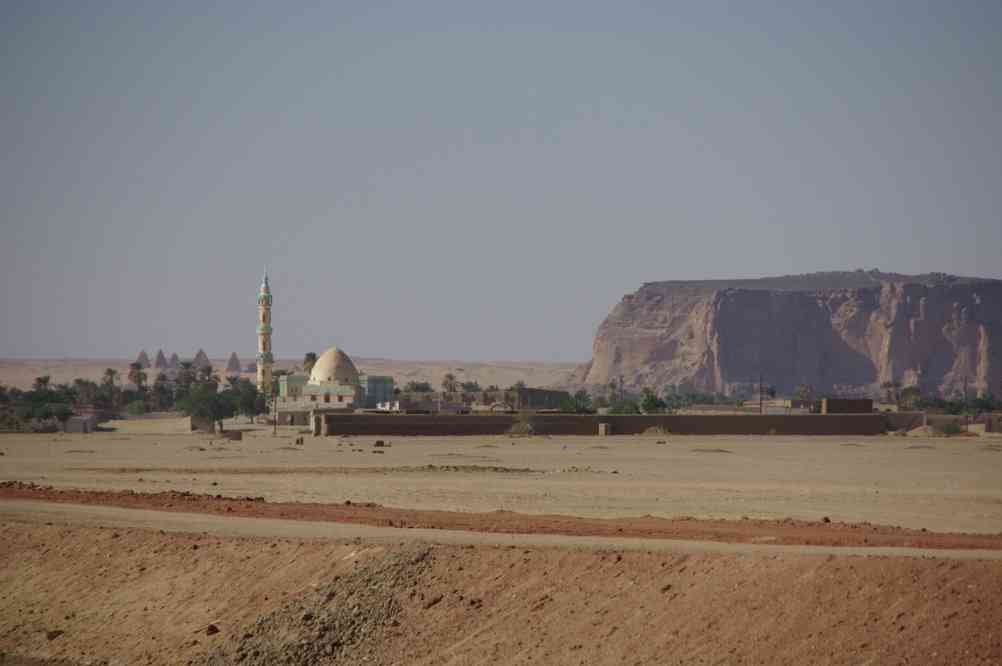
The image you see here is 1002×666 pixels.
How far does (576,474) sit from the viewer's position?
42250mm

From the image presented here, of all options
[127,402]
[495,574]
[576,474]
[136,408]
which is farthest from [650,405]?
[495,574]

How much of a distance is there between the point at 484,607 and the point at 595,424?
57905 mm

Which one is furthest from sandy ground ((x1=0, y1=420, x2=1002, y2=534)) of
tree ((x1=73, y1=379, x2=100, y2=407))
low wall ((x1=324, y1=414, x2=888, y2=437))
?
tree ((x1=73, y1=379, x2=100, y2=407))


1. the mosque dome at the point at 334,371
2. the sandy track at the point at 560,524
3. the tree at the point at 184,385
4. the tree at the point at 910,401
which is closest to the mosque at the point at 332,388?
the mosque dome at the point at 334,371

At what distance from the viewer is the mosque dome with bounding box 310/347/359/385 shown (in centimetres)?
10788

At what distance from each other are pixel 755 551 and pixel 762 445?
4769 cm

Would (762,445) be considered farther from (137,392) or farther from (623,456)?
(137,392)

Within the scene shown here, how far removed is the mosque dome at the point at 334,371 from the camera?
10788 centimetres

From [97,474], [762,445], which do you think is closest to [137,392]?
[762,445]

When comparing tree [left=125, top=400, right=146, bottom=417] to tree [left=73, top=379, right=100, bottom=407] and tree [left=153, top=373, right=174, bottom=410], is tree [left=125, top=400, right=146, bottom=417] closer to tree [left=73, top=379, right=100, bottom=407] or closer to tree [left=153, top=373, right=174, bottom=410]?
tree [left=153, top=373, right=174, bottom=410]

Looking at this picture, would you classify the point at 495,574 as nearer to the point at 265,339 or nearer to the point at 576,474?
the point at 576,474

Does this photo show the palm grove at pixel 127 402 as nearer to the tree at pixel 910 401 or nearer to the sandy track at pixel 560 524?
the tree at pixel 910 401

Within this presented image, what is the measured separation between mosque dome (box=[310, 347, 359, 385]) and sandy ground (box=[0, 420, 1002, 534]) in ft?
122

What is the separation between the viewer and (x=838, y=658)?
14750mm
